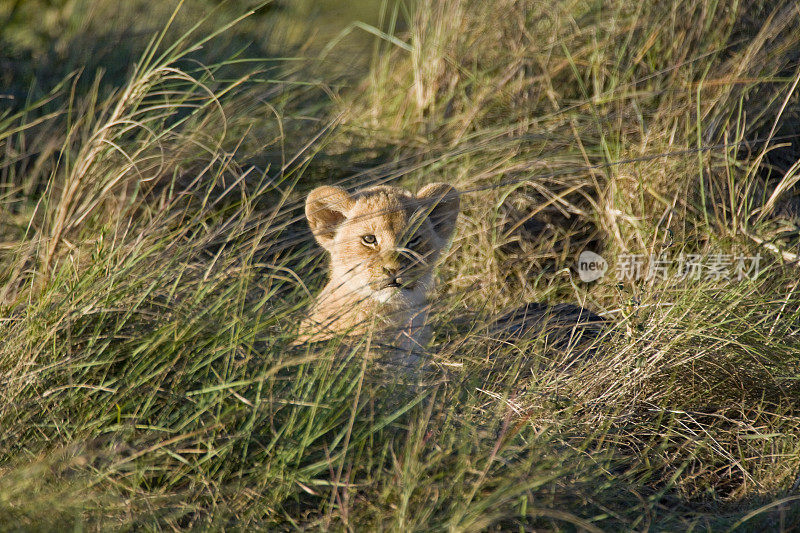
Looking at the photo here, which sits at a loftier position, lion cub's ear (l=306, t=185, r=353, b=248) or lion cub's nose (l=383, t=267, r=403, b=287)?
lion cub's ear (l=306, t=185, r=353, b=248)

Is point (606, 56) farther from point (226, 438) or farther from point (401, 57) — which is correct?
point (226, 438)

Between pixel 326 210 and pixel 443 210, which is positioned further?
pixel 443 210

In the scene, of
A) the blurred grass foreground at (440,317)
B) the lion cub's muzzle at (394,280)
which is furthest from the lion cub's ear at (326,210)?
the lion cub's muzzle at (394,280)

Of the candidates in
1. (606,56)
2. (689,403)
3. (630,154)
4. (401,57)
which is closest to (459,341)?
(689,403)

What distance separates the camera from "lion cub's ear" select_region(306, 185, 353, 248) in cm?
344

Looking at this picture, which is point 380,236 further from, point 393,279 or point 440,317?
point 440,317

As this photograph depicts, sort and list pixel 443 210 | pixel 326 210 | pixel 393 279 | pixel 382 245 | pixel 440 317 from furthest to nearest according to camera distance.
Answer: pixel 443 210, pixel 326 210, pixel 382 245, pixel 440 317, pixel 393 279

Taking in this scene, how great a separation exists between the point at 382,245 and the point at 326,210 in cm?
33

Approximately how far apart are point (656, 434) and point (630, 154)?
6.62ft

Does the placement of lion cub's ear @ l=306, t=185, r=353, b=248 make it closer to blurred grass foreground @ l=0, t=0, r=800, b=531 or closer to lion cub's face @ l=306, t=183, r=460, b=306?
lion cub's face @ l=306, t=183, r=460, b=306

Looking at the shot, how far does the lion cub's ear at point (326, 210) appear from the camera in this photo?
11.3 ft

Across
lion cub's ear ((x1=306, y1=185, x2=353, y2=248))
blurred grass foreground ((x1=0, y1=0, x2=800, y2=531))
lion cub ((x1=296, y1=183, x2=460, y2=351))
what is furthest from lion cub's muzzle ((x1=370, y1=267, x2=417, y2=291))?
lion cub's ear ((x1=306, y1=185, x2=353, y2=248))

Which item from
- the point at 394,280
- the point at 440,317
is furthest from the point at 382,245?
the point at 440,317

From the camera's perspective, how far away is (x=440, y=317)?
3395 mm
